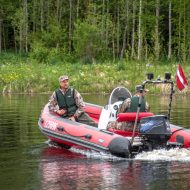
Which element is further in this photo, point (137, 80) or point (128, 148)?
point (137, 80)

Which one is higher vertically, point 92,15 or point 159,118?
point 92,15

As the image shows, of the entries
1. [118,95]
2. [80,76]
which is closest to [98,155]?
[118,95]

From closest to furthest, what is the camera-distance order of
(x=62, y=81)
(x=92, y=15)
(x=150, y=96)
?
1. (x=62, y=81)
2. (x=150, y=96)
3. (x=92, y=15)

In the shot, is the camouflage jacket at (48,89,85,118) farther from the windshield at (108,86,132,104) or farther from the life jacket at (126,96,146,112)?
the life jacket at (126,96,146,112)

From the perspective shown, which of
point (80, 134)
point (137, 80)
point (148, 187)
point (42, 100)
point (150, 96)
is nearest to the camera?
point (148, 187)

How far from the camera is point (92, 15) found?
4853 centimetres

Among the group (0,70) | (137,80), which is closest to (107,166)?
(137,80)

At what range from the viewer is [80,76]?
33.3 m

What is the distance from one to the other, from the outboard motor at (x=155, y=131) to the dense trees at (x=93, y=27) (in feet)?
92.1

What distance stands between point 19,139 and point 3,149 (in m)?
1.58

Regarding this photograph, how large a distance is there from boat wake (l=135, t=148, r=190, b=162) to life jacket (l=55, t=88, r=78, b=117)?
112 inches

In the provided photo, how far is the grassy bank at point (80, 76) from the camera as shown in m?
32.1

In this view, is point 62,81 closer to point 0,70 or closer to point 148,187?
point 148,187

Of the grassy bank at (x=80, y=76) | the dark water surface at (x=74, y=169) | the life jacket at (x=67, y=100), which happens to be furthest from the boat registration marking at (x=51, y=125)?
the grassy bank at (x=80, y=76)
